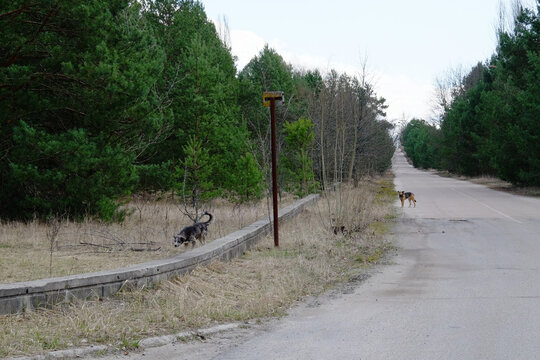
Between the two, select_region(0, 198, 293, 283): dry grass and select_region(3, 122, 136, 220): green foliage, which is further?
select_region(3, 122, 136, 220): green foliage

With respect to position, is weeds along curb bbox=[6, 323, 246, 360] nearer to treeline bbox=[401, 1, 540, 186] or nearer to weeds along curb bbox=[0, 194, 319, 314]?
weeds along curb bbox=[0, 194, 319, 314]

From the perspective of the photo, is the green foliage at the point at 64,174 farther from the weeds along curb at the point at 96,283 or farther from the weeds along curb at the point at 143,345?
the weeds along curb at the point at 143,345

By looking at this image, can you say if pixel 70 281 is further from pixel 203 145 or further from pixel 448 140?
pixel 448 140

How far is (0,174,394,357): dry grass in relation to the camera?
5.38 metres

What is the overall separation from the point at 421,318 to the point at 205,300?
258cm

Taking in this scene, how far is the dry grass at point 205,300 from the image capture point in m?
5.38

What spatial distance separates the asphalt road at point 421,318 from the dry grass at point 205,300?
0.47m

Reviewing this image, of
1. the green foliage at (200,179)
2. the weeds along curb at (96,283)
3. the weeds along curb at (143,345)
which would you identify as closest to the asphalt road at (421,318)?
the weeds along curb at (143,345)

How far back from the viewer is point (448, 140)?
66250 mm

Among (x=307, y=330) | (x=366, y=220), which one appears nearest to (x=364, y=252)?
(x=366, y=220)

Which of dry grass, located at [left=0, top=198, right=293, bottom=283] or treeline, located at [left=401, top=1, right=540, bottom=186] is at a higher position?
treeline, located at [left=401, top=1, right=540, bottom=186]

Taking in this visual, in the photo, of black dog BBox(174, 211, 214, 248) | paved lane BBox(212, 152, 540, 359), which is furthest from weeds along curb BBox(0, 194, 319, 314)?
paved lane BBox(212, 152, 540, 359)

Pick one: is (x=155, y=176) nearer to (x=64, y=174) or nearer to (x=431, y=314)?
(x=64, y=174)

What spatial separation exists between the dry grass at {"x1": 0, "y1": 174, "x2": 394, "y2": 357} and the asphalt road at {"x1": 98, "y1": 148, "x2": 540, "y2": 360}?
471 millimetres
